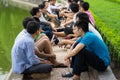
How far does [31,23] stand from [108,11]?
9.27m

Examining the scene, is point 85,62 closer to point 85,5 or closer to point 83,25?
point 83,25

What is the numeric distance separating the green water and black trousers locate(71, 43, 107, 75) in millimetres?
3846

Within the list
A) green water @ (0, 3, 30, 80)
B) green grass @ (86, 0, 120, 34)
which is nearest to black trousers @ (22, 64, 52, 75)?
green water @ (0, 3, 30, 80)

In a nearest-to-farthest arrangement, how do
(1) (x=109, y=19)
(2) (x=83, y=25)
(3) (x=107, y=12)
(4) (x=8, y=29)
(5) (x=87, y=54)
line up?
(5) (x=87, y=54) → (2) (x=83, y=25) → (1) (x=109, y=19) → (3) (x=107, y=12) → (4) (x=8, y=29)

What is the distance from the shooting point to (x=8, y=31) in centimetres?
1552

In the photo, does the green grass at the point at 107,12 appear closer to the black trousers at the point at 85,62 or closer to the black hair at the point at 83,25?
the black hair at the point at 83,25

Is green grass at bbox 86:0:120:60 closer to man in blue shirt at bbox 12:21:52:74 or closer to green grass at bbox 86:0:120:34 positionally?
green grass at bbox 86:0:120:34

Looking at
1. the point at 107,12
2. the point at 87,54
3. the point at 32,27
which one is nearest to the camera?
the point at 87,54

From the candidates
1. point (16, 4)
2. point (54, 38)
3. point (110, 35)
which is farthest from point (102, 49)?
point (16, 4)

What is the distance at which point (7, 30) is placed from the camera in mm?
15867

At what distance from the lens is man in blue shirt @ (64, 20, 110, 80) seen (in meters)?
5.43

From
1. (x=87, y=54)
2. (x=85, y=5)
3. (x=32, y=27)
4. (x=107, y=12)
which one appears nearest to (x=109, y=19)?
(x=107, y=12)

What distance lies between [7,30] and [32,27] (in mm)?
10273

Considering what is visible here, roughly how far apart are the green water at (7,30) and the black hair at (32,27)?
338 centimetres
